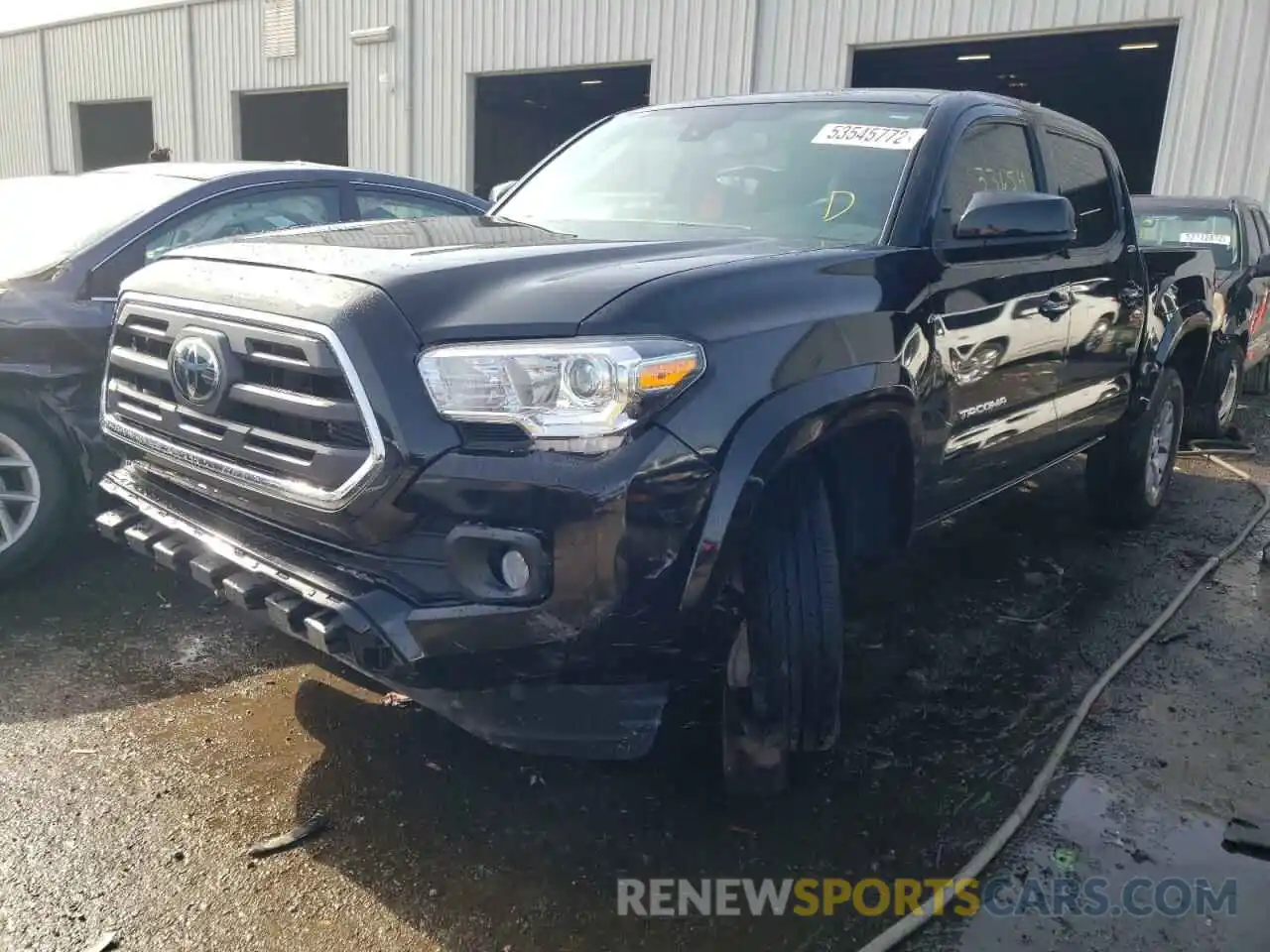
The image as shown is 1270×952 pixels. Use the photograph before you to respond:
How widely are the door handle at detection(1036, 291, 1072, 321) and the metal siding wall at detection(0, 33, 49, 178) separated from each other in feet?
82.9

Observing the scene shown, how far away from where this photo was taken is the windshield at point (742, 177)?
3172 millimetres

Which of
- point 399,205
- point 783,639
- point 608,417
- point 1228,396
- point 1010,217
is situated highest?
point 1010,217

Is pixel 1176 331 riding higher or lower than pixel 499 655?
higher

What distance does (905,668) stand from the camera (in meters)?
3.65

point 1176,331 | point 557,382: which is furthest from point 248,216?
point 1176,331

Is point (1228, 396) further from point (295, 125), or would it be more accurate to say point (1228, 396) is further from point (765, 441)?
point (295, 125)

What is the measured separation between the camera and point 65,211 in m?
4.37

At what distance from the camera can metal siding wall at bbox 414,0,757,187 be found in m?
13.0

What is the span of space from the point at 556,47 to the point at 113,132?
14.1 metres

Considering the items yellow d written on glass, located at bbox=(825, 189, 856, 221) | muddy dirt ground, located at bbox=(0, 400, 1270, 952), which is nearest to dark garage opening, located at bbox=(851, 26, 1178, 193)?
yellow d written on glass, located at bbox=(825, 189, 856, 221)

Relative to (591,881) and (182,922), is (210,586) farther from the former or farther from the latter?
(591,881)

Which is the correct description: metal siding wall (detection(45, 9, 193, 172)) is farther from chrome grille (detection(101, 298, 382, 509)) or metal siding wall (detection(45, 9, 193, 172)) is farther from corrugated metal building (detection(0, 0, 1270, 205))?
chrome grille (detection(101, 298, 382, 509))

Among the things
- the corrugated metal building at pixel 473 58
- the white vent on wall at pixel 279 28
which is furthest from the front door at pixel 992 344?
the white vent on wall at pixel 279 28

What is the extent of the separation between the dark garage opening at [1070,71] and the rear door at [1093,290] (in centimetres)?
779
